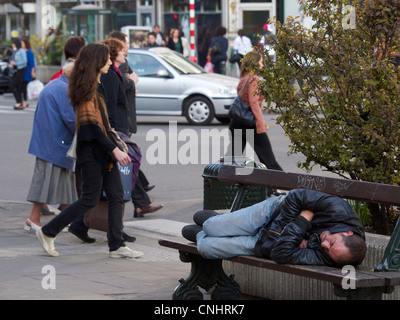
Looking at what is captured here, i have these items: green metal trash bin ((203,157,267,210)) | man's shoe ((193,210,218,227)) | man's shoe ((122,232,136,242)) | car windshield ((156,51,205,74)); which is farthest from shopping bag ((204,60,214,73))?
man's shoe ((193,210,218,227))

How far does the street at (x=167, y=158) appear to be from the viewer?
1102 centimetres

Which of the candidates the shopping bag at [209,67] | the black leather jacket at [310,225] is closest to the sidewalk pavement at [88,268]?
the black leather jacket at [310,225]

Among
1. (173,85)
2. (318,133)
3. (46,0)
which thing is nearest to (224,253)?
(318,133)

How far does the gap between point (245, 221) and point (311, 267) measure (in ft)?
2.00

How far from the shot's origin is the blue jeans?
5543 millimetres

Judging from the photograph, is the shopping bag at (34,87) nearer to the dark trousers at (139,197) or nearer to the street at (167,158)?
the street at (167,158)

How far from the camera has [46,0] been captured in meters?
42.5

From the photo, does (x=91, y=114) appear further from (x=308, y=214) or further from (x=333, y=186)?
(x=308, y=214)

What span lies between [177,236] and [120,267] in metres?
1.54

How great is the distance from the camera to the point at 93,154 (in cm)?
744

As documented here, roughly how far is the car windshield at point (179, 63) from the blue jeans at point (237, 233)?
47.2ft

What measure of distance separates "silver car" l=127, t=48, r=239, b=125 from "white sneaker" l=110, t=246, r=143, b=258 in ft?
38.5

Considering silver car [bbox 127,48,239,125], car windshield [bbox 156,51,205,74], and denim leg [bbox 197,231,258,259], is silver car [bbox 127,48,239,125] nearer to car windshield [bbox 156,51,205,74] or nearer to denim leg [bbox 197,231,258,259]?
car windshield [bbox 156,51,205,74]

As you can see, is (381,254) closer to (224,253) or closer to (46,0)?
(224,253)
